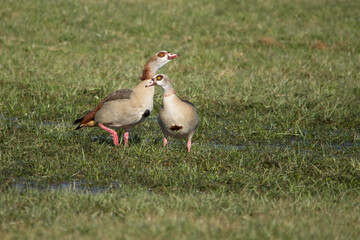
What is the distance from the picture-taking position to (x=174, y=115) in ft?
24.1

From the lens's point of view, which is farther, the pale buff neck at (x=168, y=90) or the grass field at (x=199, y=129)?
the pale buff neck at (x=168, y=90)

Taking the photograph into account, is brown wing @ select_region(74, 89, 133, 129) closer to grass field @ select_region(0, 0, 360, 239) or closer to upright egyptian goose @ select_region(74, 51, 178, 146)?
upright egyptian goose @ select_region(74, 51, 178, 146)

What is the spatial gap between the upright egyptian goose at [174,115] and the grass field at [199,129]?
33cm

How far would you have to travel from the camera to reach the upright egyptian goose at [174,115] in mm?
7344

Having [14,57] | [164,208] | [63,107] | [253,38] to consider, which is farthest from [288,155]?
[253,38]

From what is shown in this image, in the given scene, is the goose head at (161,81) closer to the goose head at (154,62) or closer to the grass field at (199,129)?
the goose head at (154,62)

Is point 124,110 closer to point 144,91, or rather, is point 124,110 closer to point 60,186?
point 144,91

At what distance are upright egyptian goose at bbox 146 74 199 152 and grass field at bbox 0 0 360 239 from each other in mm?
330

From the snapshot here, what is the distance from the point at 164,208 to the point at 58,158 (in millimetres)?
2335

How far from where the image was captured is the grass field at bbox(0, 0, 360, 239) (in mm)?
4973

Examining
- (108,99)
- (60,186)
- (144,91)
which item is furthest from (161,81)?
(60,186)

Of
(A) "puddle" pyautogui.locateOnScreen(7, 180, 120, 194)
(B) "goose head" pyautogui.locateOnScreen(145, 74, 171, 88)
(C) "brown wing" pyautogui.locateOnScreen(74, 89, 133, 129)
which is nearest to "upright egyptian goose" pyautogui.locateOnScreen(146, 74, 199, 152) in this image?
(B) "goose head" pyautogui.locateOnScreen(145, 74, 171, 88)

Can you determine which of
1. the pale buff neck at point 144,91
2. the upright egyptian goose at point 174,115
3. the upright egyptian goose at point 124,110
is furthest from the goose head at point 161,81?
the pale buff neck at point 144,91

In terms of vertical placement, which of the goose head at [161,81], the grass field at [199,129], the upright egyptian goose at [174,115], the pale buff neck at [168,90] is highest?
the goose head at [161,81]
